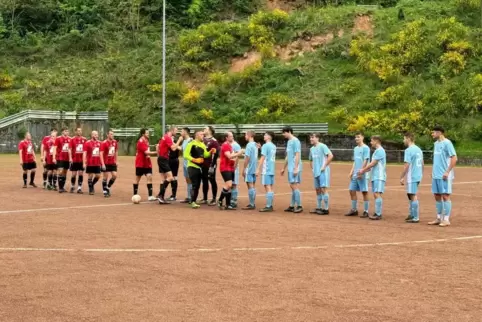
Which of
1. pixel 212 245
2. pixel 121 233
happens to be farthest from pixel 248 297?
pixel 121 233

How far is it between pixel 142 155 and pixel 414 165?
26.8ft

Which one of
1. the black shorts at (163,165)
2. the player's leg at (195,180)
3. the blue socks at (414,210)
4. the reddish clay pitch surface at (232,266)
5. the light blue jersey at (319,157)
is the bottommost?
the reddish clay pitch surface at (232,266)

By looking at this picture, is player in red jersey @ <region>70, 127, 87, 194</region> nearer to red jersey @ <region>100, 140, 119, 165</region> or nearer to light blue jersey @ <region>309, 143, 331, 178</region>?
red jersey @ <region>100, 140, 119, 165</region>

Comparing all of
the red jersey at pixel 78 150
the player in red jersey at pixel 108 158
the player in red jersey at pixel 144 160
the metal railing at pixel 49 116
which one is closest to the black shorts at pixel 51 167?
the red jersey at pixel 78 150

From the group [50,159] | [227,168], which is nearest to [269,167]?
[227,168]

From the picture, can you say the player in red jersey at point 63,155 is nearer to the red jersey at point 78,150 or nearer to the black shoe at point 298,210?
the red jersey at point 78,150

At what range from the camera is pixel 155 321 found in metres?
7.91

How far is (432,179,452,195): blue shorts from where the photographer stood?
52.3ft

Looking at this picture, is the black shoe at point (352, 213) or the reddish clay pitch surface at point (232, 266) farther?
the black shoe at point (352, 213)

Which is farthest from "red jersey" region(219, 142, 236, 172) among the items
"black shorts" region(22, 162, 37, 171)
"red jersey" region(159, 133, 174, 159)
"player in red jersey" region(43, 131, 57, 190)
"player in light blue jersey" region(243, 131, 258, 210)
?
"black shorts" region(22, 162, 37, 171)

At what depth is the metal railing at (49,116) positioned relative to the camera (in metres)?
53.3

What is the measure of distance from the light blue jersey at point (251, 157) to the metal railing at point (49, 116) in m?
37.1

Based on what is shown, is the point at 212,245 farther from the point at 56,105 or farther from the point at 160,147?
the point at 56,105

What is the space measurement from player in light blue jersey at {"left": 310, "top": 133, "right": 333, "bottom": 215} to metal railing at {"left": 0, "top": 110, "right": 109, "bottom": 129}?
1531 inches
